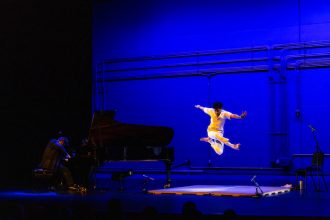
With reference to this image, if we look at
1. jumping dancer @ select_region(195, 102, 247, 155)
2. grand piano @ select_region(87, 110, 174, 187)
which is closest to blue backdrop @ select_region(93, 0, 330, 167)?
jumping dancer @ select_region(195, 102, 247, 155)

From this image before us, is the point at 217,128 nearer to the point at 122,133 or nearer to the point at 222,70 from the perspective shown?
the point at 222,70

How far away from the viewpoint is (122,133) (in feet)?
32.3

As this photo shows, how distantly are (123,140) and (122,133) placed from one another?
14 centimetres

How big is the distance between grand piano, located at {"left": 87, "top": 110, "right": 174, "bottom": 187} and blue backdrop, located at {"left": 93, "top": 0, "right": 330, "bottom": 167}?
90.5 inches

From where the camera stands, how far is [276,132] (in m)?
11.4

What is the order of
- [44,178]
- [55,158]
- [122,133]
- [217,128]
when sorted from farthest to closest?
[217,128] → [44,178] → [55,158] → [122,133]

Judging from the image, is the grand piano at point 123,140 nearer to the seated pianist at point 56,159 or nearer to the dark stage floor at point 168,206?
the seated pianist at point 56,159

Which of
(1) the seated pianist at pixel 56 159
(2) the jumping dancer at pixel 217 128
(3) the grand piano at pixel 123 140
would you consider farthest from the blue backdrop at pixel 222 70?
(1) the seated pianist at pixel 56 159

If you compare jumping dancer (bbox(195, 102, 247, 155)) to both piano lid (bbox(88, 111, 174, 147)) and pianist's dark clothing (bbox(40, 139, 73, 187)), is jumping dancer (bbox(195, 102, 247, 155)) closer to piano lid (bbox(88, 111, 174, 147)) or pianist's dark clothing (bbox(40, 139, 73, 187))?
piano lid (bbox(88, 111, 174, 147))

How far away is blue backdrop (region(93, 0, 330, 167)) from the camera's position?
11219mm

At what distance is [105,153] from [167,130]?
1.23 meters

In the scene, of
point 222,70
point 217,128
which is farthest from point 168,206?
point 222,70

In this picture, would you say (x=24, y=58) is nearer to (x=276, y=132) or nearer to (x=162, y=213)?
(x=276, y=132)

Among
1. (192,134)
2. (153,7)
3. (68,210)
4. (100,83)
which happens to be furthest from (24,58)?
(68,210)
